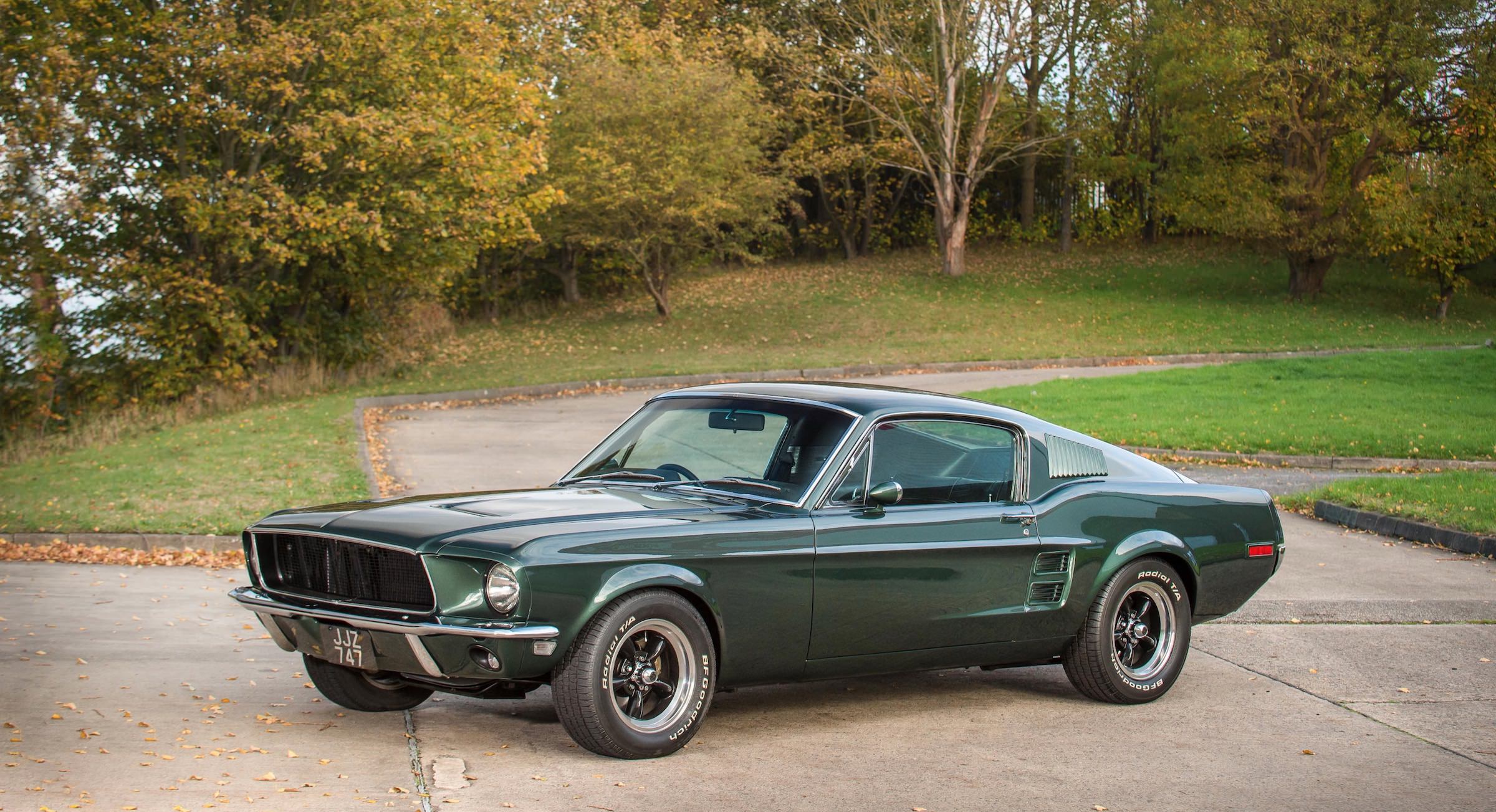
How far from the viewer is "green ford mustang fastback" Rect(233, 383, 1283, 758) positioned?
5516 millimetres

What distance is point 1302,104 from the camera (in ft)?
133

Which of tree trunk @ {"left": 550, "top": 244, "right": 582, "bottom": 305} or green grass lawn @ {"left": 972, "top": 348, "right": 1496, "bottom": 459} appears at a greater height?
tree trunk @ {"left": 550, "top": 244, "right": 582, "bottom": 305}

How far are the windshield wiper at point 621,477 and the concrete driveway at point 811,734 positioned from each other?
3.56ft

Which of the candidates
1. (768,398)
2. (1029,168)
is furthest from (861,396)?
(1029,168)

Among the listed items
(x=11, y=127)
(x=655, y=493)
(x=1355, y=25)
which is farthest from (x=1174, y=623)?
(x=1355, y=25)

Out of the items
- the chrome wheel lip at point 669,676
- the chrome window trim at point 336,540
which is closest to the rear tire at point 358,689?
the chrome window trim at point 336,540

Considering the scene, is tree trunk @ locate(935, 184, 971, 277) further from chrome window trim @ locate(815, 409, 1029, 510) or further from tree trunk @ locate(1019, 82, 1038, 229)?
chrome window trim @ locate(815, 409, 1029, 510)

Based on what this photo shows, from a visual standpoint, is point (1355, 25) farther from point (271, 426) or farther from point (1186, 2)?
point (271, 426)

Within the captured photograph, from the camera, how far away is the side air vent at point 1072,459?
23.8 feet

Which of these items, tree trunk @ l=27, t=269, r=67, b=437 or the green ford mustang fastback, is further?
tree trunk @ l=27, t=269, r=67, b=437

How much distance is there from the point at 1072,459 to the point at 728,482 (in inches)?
75.4

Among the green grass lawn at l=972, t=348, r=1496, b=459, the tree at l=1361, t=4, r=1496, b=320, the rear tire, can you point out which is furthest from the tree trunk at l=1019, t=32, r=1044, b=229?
the rear tire

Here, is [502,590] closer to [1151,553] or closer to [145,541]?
[1151,553]

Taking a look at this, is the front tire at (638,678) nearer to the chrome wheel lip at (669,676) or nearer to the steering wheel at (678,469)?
the chrome wheel lip at (669,676)
